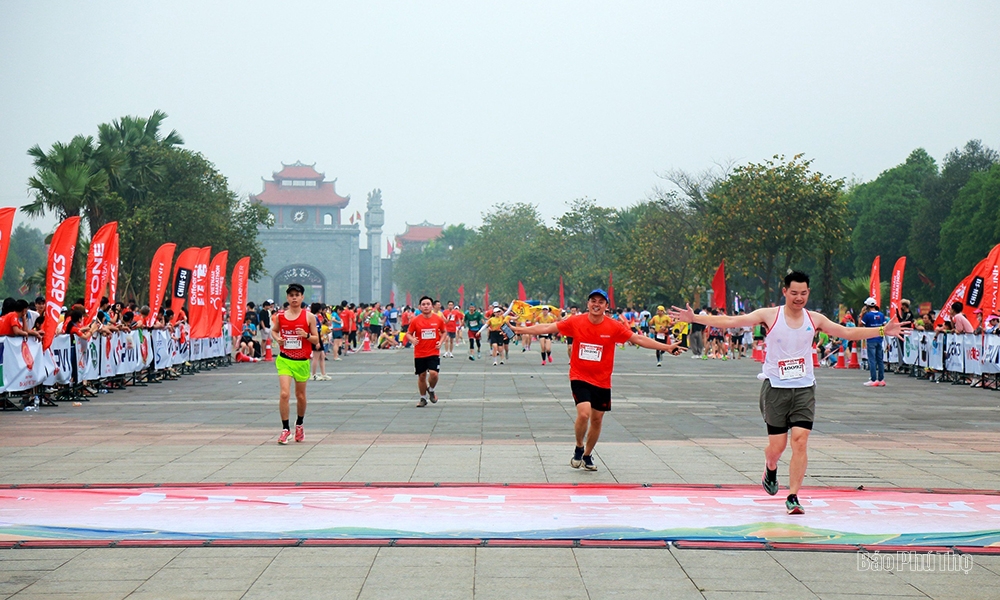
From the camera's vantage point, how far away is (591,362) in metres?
9.06

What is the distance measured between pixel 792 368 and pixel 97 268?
14.3 metres

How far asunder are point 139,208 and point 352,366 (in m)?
15.9

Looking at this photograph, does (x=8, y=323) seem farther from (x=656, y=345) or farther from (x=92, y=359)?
(x=656, y=345)

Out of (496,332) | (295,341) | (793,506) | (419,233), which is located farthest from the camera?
(419,233)

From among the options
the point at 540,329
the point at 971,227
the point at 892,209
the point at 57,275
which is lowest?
the point at 540,329

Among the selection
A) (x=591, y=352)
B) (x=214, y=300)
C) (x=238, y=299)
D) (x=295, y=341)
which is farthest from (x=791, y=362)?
(x=238, y=299)

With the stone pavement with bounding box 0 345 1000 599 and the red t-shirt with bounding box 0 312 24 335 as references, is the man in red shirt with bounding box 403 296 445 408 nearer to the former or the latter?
the stone pavement with bounding box 0 345 1000 599

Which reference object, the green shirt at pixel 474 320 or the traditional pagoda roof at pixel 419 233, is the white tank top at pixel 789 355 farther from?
the traditional pagoda roof at pixel 419 233

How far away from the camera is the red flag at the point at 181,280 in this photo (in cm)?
2430

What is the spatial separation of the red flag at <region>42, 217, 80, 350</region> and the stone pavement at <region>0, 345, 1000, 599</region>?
1.31m

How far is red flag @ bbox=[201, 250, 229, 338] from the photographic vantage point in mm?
26125

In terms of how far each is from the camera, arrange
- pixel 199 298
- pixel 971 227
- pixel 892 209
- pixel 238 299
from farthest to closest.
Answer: pixel 892 209 < pixel 971 227 < pixel 238 299 < pixel 199 298

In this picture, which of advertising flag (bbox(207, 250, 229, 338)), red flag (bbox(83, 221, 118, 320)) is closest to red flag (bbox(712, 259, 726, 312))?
advertising flag (bbox(207, 250, 229, 338))

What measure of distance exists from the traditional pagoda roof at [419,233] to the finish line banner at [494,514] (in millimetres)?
151734
